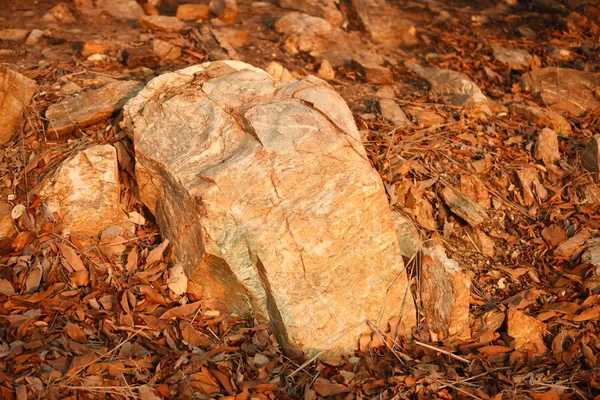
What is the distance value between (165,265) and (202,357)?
0.62 metres

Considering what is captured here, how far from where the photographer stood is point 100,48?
4.48 m

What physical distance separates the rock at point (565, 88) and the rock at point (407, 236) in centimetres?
217

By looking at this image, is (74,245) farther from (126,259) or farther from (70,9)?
(70,9)

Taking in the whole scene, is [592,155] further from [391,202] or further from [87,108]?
[87,108]

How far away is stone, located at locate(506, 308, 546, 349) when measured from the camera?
10.3 ft

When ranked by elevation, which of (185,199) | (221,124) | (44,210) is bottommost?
(44,210)

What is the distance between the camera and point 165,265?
321 cm

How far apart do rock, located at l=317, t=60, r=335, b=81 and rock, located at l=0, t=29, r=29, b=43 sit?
2.30m

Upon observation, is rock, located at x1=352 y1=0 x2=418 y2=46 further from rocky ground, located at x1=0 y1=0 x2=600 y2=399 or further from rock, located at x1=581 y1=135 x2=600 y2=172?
rock, located at x1=581 y1=135 x2=600 y2=172

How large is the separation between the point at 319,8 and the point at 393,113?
199 cm

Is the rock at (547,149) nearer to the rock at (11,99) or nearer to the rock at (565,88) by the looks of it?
the rock at (565,88)

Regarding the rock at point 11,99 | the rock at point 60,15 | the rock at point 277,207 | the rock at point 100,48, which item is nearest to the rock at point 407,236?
the rock at point 277,207

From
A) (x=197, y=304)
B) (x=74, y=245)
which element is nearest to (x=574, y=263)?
(x=197, y=304)

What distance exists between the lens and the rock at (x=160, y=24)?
485 cm
